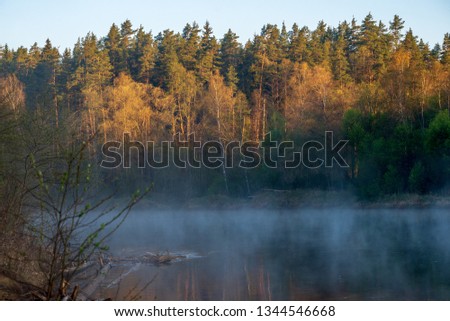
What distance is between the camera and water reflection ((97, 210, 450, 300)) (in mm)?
14070

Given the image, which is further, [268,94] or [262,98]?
[268,94]

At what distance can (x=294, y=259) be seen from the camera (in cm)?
1923

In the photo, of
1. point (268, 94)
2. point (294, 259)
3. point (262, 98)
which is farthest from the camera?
point (268, 94)

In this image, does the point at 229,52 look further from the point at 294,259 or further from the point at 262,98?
the point at 294,259

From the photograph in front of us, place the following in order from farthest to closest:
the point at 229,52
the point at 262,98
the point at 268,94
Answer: the point at 229,52, the point at 268,94, the point at 262,98

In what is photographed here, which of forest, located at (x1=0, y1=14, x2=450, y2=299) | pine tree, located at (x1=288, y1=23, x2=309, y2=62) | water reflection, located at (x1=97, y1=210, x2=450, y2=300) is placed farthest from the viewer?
pine tree, located at (x1=288, y1=23, x2=309, y2=62)

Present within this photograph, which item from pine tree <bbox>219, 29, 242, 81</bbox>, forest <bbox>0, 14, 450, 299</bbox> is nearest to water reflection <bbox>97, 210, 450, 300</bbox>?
forest <bbox>0, 14, 450, 299</bbox>

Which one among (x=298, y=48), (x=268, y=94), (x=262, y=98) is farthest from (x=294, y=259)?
(x=298, y=48)

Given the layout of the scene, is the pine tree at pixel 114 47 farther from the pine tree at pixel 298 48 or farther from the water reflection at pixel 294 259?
the water reflection at pixel 294 259

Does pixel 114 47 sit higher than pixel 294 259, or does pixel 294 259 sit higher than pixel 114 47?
pixel 114 47

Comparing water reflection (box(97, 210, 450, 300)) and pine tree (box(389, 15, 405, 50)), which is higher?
pine tree (box(389, 15, 405, 50))

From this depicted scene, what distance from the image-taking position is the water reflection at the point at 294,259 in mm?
14070

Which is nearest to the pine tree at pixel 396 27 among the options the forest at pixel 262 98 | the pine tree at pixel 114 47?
the forest at pixel 262 98

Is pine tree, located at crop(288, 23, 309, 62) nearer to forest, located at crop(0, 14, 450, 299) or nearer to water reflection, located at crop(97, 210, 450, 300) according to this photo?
forest, located at crop(0, 14, 450, 299)
